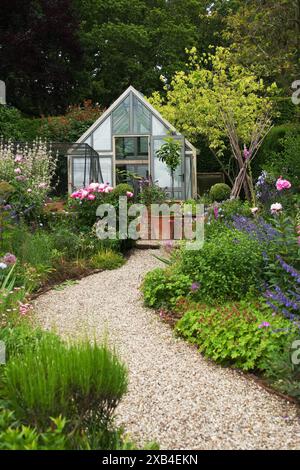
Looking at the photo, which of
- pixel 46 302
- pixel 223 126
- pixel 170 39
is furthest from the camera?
pixel 170 39

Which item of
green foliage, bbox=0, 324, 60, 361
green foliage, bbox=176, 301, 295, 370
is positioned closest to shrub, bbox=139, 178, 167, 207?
green foliage, bbox=176, 301, 295, 370

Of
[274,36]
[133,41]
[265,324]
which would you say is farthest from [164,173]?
[265,324]

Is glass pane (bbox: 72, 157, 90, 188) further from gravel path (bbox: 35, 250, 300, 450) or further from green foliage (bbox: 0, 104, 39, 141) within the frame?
gravel path (bbox: 35, 250, 300, 450)

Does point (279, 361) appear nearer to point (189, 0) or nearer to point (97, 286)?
point (97, 286)

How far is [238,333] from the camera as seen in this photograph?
438 centimetres

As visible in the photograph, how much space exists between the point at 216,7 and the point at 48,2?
8.03 metres

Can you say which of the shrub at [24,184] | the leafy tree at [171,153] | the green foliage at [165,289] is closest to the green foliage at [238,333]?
the green foliage at [165,289]

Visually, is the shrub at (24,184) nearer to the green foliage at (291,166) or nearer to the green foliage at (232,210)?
the green foliage at (232,210)

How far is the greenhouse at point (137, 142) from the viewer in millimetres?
14641

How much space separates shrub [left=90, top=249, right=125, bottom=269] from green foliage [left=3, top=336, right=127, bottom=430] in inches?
201

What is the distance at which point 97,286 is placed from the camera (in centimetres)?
704

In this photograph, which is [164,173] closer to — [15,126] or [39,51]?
[15,126]

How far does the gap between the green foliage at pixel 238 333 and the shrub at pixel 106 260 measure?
3.10m

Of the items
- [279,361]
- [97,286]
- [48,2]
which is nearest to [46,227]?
[97,286]
